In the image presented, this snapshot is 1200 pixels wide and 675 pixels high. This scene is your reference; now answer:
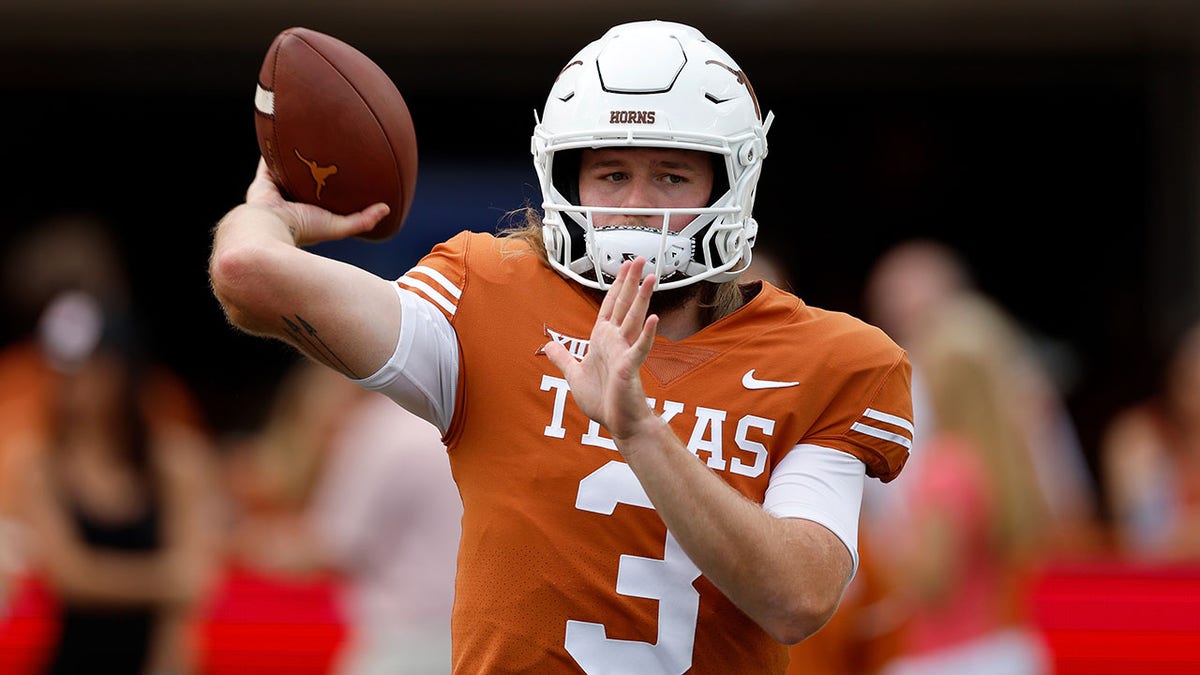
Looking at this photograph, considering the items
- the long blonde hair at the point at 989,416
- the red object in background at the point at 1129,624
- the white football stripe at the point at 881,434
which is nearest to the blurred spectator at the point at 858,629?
the long blonde hair at the point at 989,416

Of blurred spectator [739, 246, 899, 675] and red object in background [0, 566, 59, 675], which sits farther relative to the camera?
red object in background [0, 566, 59, 675]

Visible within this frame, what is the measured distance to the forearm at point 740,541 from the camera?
242 cm

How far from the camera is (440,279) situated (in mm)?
2771

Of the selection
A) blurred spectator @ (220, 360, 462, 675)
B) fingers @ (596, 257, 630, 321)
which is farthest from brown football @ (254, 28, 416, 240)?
blurred spectator @ (220, 360, 462, 675)

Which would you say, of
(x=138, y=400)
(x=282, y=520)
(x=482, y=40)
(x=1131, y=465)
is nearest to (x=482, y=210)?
(x=482, y=40)

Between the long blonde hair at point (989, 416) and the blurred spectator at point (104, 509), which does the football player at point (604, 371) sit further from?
the blurred spectator at point (104, 509)

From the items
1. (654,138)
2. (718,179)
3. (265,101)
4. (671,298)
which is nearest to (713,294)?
(671,298)

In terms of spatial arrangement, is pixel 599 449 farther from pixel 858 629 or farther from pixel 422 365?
pixel 858 629

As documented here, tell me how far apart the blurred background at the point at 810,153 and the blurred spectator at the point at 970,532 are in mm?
6379

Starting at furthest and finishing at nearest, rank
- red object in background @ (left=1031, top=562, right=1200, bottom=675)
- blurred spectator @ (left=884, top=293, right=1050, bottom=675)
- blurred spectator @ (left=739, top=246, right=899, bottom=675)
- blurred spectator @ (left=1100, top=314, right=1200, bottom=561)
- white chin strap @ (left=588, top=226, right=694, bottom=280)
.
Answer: blurred spectator @ (left=1100, top=314, right=1200, bottom=561) → red object in background @ (left=1031, top=562, right=1200, bottom=675) → blurred spectator @ (left=884, top=293, right=1050, bottom=675) → blurred spectator @ (left=739, top=246, right=899, bottom=675) → white chin strap @ (left=588, top=226, right=694, bottom=280)

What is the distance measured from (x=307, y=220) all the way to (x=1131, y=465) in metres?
6.27

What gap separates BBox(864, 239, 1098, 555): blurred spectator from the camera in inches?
229

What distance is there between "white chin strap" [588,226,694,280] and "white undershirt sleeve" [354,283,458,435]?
284 millimetres

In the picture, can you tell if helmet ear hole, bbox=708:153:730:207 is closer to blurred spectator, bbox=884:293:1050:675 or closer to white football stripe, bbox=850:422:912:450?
white football stripe, bbox=850:422:912:450
